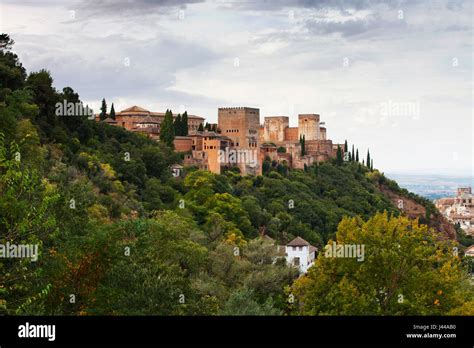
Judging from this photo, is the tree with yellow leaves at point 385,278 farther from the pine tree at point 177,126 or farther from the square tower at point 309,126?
the square tower at point 309,126

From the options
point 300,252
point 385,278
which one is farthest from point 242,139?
point 385,278

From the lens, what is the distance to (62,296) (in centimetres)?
1828

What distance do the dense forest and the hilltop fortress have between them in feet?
41.9

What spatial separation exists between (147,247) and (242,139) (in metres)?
63.2

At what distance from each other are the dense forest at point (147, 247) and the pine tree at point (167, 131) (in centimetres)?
979

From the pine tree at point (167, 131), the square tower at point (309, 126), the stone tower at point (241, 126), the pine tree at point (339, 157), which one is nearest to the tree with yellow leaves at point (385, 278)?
the pine tree at point (167, 131)

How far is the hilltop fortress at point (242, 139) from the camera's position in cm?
7638

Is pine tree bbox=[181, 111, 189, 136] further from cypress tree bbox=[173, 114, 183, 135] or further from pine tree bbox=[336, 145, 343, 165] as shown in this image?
pine tree bbox=[336, 145, 343, 165]

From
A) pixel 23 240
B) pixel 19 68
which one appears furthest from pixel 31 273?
pixel 19 68

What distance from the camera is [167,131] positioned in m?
73.2

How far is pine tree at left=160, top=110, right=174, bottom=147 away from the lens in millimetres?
73000
